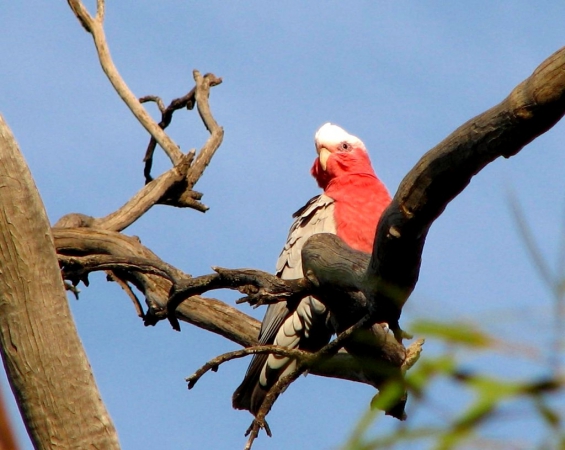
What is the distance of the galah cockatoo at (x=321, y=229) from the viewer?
4.67 metres

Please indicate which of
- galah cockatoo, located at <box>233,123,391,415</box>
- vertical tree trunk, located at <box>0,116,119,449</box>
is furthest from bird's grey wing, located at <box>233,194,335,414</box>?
vertical tree trunk, located at <box>0,116,119,449</box>

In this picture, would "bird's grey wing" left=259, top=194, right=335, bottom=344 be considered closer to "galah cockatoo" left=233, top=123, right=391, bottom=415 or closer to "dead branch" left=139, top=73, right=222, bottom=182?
"galah cockatoo" left=233, top=123, right=391, bottom=415

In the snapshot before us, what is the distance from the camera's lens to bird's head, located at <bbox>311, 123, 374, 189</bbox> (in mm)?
5965

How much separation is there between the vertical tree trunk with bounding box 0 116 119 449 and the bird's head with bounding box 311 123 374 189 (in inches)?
127

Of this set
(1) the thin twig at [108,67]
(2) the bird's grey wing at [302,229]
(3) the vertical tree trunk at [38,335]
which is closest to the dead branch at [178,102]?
(1) the thin twig at [108,67]

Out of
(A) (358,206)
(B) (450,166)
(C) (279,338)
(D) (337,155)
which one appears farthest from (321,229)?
(B) (450,166)

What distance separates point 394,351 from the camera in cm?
339

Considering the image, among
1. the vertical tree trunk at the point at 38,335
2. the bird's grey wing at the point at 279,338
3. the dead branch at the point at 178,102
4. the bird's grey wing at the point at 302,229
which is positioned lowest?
the vertical tree trunk at the point at 38,335

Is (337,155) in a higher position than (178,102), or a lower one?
lower

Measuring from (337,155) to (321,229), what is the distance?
3.30 ft

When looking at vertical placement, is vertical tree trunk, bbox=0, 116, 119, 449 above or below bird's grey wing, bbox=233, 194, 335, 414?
below

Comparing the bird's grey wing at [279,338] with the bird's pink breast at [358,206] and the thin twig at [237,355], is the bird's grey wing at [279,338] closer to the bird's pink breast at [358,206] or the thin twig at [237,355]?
the bird's pink breast at [358,206]

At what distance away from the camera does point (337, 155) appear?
6.06 m

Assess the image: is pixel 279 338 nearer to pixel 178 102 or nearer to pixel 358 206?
pixel 358 206
